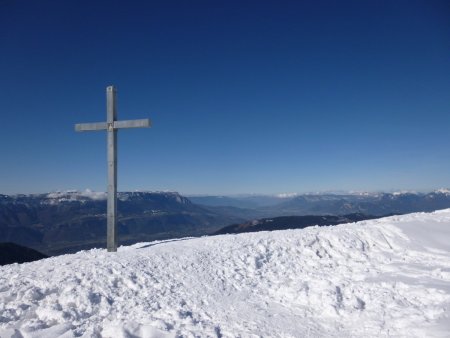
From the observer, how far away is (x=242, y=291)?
31.4 feet

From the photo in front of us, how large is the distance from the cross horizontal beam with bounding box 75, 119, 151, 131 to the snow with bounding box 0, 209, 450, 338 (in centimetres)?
444

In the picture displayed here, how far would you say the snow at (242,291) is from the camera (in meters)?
7.43

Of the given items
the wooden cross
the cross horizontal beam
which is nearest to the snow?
the wooden cross

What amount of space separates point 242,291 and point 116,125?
7431 millimetres

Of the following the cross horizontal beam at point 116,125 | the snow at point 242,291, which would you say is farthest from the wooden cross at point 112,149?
the snow at point 242,291

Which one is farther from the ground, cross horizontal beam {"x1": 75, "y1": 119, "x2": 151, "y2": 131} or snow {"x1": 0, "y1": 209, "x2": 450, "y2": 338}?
cross horizontal beam {"x1": 75, "y1": 119, "x2": 151, "y2": 131}

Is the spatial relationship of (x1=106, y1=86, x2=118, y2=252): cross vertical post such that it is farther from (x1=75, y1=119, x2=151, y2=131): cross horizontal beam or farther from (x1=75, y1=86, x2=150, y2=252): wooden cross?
(x1=75, y1=119, x2=151, y2=131): cross horizontal beam

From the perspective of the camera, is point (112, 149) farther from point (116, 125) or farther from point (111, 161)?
point (116, 125)

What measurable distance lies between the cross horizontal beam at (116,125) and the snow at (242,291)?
444 centimetres

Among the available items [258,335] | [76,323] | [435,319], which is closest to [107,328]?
[76,323]

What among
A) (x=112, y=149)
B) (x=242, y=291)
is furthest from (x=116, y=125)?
(x=242, y=291)

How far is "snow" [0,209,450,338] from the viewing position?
7426 millimetres

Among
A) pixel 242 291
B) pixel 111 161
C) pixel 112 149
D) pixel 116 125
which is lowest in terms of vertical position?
pixel 242 291

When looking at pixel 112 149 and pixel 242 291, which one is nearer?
pixel 242 291
